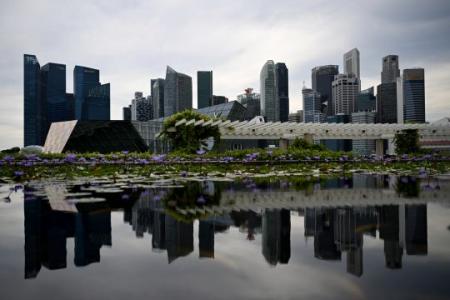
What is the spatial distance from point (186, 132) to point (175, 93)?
150366 millimetres

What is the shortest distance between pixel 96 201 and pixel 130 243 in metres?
3.09

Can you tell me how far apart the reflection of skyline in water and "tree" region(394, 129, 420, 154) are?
122ft

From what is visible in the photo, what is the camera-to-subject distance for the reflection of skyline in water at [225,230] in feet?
11.0

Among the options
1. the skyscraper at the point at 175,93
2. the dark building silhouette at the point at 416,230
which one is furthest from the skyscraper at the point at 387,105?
the dark building silhouette at the point at 416,230

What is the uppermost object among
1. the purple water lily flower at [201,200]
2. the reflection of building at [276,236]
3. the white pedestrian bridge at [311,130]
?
the white pedestrian bridge at [311,130]

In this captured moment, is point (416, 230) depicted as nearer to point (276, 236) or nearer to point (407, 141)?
point (276, 236)

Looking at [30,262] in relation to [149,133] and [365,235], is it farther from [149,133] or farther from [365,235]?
[149,133]

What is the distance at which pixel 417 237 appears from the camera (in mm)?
4008

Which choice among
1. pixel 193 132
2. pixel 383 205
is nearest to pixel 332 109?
pixel 193 132

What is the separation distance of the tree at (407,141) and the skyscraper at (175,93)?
139 m

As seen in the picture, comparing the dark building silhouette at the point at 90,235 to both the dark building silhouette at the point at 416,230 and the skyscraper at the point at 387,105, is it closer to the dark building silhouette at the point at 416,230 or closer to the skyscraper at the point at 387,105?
the dark building silhouette at the point at 416,230

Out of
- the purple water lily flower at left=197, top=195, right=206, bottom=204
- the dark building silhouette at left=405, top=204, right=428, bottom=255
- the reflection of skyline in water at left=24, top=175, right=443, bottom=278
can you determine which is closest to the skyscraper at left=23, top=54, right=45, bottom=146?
the purple water lily flower at left=197, top=195, right=206, bottom=204

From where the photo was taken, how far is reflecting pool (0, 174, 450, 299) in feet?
8.11

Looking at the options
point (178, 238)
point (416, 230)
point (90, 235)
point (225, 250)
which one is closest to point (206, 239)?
point (178, 238)
